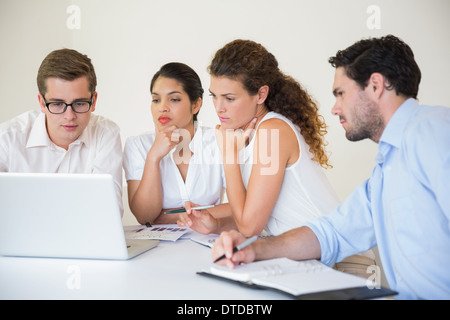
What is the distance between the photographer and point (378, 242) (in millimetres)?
1470

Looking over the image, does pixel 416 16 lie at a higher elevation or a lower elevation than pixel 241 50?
higher

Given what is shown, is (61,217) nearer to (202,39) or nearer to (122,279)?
(122,279)

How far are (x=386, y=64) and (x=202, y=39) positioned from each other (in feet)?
13.3


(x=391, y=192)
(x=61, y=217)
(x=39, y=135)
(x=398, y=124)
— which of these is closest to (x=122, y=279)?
(x=61, y=217)

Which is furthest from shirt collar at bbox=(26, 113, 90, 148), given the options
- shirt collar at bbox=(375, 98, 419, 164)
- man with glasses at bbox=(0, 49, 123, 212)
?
shirt collar at bbox=(375, 98, 419, 164)

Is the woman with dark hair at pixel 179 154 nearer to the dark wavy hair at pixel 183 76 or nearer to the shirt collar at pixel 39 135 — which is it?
the dark wavy hair at pixel 183 76

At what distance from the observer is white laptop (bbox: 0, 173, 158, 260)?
1456mm

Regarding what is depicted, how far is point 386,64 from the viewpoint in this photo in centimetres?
153

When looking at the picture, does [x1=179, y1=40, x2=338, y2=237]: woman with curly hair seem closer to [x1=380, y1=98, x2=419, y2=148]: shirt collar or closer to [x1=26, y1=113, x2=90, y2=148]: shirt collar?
[x1=380, y1=98, x2=419, y2=148]: shirt collar

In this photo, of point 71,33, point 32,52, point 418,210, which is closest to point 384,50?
point 418,210

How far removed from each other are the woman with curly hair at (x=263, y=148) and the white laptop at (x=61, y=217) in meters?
0.47

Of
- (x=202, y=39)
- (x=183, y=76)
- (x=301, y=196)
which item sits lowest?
(x=301, y=196)
